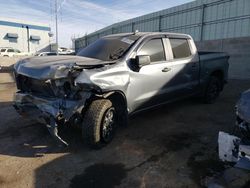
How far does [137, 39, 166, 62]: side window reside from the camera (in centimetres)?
474

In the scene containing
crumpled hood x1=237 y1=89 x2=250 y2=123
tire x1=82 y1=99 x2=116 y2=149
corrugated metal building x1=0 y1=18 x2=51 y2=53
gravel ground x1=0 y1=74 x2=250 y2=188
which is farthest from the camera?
corrugated metal building x1=0 y1=18 x2=51 y2=53

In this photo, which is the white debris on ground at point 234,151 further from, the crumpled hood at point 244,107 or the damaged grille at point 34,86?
the damaged grille at point 34,86

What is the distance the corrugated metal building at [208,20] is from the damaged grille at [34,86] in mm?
9534

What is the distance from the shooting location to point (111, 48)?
15.8 ft

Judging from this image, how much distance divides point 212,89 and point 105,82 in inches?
160

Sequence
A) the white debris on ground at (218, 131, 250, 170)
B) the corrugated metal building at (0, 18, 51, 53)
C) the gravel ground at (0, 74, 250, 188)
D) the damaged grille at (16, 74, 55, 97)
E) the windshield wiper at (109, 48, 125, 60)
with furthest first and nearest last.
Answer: the corrugated metal building at (0, 18, 51, 53), the windshield wiper at (109, 48, 125, 60), the damaged grille at (16, 74, 55, 97), the gravel ground at (0, 74, 250, 188), the white debris on ground at (218, 131, 250, 170)

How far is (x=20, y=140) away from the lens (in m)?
4.49

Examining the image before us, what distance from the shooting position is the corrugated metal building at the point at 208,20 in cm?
1288

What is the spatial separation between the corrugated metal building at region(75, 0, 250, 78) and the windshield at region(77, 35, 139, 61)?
26.4ft

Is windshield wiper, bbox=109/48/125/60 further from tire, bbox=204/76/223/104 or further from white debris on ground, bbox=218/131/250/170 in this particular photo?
tire, bbox=204/76/223/104

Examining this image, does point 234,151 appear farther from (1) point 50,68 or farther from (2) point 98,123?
(1) point 50,68

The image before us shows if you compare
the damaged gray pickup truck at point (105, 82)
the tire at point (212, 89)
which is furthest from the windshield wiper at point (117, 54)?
the tire at point (212, 89)

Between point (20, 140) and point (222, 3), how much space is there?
12.9m

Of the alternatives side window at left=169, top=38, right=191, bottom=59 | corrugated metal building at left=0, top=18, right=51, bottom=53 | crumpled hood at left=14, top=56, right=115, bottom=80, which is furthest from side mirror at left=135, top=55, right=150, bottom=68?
corrugated metal building at left=0, top=18, right=51, bottom=53
